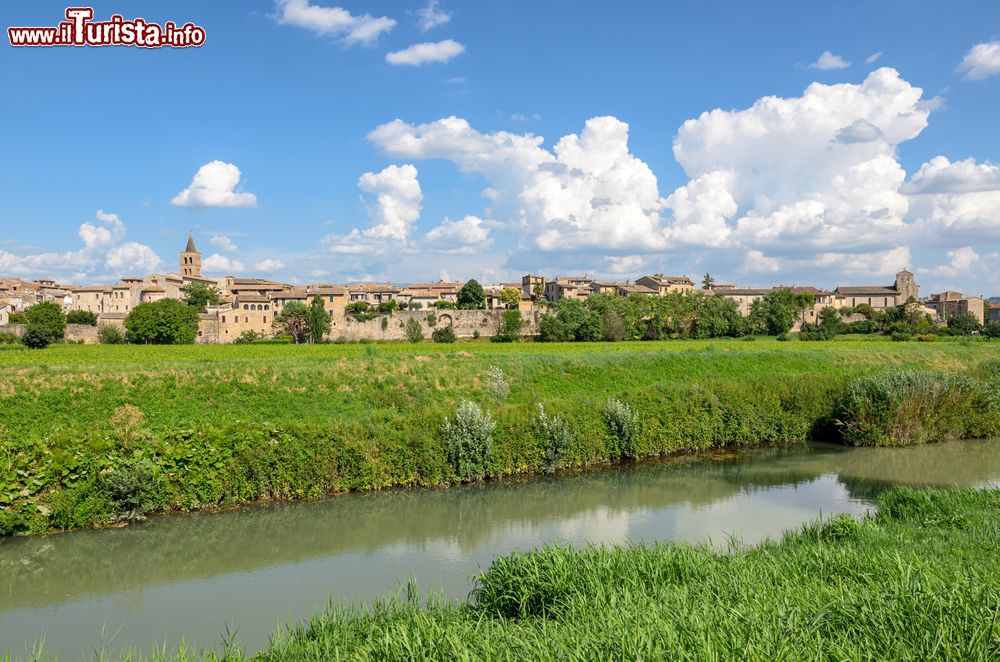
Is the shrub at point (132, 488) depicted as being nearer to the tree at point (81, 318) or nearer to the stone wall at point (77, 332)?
the stone wall at point (77, 332)

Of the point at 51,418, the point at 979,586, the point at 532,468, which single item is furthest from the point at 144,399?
the point at 979,586

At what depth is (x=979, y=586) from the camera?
20.2ft

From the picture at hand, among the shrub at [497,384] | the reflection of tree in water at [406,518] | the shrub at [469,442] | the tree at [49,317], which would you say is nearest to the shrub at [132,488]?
the reflection of tree in water at [406,518]

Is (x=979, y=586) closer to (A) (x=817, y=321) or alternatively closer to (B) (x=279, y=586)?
(B) (x=279, y=586)

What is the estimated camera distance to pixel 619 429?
20.4 meters

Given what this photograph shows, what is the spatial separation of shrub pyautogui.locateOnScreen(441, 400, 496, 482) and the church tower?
135 meters

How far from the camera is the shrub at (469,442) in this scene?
57.6ft

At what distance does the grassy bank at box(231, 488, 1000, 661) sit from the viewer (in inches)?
201

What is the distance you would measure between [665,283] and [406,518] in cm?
11486

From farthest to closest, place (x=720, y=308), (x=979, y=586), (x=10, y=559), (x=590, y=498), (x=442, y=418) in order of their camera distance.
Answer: (x=720, y=308) < (x=442, y=418) < (x=590, y=498) < (x=10, y=559) < (x=979, y=586)

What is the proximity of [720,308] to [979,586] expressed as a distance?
66.8 m

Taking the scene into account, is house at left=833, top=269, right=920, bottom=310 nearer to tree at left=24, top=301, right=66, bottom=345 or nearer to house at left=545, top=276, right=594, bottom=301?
house at left=545, top=276, right=594, bottom=301

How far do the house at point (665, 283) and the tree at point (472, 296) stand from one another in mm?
37106

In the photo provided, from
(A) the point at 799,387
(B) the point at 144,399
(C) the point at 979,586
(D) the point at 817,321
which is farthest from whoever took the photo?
(D) the point at 817,321
